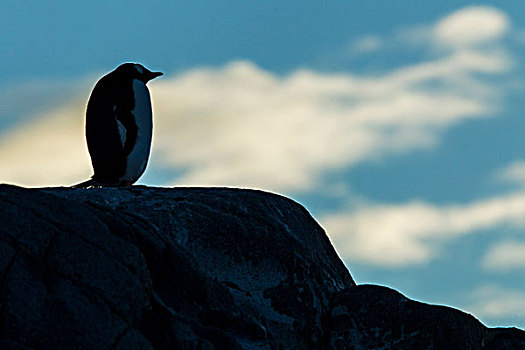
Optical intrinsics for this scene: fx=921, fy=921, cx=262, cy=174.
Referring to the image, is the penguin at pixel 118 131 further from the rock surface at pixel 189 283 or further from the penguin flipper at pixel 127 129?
the rock surface at pixel 189 283

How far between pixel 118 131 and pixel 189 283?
473 centimetres

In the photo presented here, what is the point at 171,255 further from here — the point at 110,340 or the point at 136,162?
the point at 136,162

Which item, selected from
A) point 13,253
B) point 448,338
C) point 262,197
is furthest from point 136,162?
point 13,253

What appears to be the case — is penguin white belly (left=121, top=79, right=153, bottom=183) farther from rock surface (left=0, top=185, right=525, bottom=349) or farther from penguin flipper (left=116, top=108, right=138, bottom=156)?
rock surface (left=0, top=185, right=525, bottom=349)

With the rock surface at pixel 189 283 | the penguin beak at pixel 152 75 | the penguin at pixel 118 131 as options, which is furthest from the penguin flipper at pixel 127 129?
the rock surface at pixel 189 283

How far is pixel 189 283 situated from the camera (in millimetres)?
5547

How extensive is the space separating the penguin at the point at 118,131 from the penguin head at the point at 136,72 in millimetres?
150

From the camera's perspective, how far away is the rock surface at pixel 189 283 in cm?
474

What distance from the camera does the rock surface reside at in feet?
15.5

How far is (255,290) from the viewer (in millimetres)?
6922

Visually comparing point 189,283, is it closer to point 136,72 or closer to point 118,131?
point 118,131

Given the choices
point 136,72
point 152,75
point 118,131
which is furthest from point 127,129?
point 152,75

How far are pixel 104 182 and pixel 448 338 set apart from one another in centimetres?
458

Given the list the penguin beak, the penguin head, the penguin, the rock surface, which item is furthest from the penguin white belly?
the rock surface
